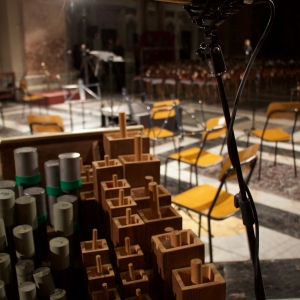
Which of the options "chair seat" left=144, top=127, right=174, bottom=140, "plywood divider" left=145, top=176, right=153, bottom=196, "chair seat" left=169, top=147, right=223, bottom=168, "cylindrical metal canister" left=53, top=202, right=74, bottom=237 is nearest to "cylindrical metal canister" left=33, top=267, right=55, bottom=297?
"cylindrical metal canister" left=53, top=202, right=74, bottom=237

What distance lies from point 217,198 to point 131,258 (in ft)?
4.23

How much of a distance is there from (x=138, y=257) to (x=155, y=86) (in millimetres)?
8570

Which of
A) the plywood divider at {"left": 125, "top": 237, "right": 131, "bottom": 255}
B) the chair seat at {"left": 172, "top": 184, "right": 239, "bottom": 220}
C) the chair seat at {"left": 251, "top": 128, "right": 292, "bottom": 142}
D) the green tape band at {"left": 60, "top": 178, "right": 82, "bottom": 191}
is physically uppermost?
the green tape band at {"left": 60, "top": 178, "right": 82, "bottom": 191}

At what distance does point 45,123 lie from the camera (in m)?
3.47

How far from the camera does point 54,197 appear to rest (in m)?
1.24

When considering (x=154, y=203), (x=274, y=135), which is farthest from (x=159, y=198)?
(x=274, y=135)

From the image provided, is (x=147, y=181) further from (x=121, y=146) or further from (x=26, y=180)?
(x=26, y=180)

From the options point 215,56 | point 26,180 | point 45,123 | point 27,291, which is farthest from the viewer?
point 45,123

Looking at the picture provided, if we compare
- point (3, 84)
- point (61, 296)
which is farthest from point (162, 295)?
point (3, 84)

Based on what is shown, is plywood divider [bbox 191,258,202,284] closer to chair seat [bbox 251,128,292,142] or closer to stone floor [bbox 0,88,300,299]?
stone floor [bbox 0,88,300,299]

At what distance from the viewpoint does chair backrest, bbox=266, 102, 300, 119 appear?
3.56m

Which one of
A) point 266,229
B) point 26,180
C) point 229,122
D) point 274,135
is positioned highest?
point 229,122

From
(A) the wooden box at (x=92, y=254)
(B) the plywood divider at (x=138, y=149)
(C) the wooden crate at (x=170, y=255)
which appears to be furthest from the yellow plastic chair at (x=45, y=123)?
(C) the wooden crate at (x=170, y=255)

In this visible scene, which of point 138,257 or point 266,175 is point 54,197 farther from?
point 266,175
